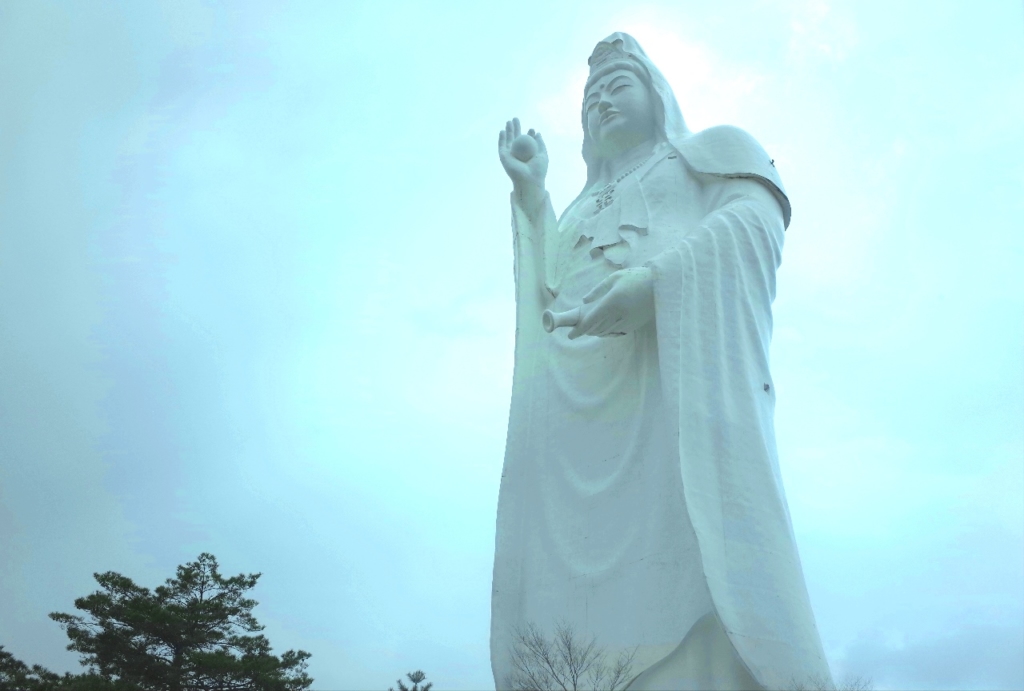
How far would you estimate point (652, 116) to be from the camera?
7.46m

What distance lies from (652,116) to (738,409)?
10.0 feet

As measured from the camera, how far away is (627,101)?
24.2 feet

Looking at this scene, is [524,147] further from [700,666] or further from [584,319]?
[700,666]

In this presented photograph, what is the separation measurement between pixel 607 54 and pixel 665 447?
3.65 m


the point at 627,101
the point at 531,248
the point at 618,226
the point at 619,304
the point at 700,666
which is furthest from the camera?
the point at 627,101

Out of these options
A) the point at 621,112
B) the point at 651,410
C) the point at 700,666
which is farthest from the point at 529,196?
the point at 700,666

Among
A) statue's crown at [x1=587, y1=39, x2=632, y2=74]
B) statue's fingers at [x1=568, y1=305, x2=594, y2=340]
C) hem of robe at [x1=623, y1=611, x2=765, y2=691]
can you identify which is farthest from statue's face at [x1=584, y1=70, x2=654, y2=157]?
hem of robe at [x1=623, y1=611, x2=765, y2=691]

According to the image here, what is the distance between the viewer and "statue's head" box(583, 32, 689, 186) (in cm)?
739

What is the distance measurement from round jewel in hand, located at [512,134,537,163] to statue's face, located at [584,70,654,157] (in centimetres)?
59

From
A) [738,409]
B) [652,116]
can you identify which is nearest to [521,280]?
[652,116]

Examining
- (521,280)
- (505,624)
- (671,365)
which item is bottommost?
(505,624)

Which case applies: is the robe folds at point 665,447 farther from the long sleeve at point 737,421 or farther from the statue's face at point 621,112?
the statue's face at point 621,112

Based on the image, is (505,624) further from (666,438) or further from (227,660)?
(227,660)

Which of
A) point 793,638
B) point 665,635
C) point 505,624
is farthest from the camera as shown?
point 505,624
